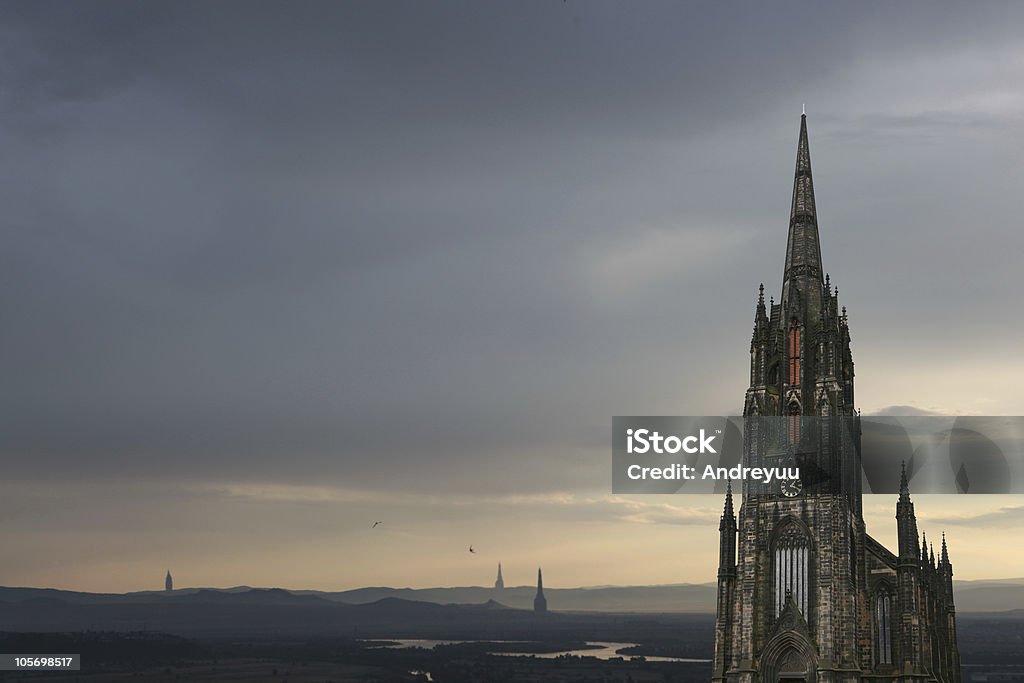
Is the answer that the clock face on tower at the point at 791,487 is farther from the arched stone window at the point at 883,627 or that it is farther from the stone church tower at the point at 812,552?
the arched stone window at the point at 883,627

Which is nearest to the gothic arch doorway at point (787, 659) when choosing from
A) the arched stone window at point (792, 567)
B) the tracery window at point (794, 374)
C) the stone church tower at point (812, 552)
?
the stone church tower at point (812, 552)

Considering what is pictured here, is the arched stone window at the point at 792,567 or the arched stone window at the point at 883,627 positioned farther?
the arched stone window at the point at 792,567

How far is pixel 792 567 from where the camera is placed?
220ft

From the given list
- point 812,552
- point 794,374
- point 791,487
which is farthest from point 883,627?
point 794,374

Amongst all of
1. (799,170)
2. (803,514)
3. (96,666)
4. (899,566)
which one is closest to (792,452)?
(803,514)

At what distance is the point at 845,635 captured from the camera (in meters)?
64.6

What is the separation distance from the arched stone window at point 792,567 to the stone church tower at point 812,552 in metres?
0.06

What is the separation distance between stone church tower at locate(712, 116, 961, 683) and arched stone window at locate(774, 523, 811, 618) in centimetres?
6

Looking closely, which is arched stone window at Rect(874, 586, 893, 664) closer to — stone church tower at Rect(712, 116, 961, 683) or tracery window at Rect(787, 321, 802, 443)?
stone church tower at Rect(712, 116, 961, 683)

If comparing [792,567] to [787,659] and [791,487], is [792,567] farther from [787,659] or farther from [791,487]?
[787,659]

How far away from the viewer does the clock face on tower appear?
68125 mm

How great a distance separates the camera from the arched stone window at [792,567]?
66.4 metres

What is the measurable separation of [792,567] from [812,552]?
149cm

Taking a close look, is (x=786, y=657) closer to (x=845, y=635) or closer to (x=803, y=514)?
(x=845, y=635)
